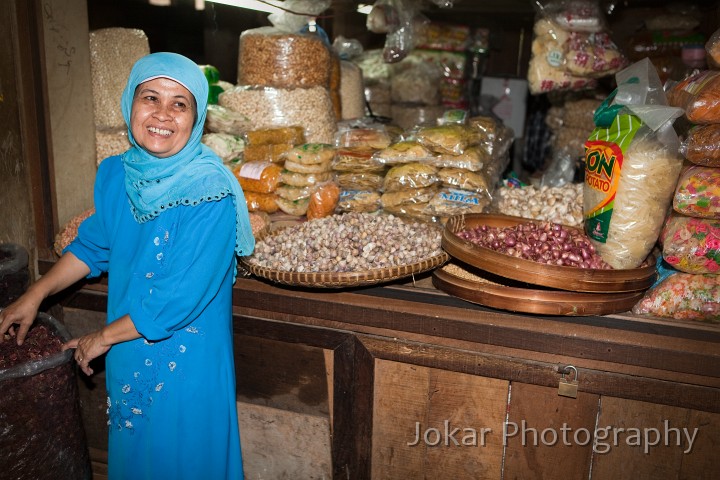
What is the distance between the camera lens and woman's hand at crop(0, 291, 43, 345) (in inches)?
64.9

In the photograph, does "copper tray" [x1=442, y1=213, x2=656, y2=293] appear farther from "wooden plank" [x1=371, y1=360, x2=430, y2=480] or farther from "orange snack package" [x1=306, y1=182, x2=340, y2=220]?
"orange snack package" [x1=306, y1=182, x2=340, y2=220]

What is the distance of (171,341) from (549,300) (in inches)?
40.0

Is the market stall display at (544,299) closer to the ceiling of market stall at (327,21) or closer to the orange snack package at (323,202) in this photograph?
the orange snack package at (323,202)

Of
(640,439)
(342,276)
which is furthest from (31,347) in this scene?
(640,439)

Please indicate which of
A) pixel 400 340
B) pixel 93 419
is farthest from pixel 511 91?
pixel 93 419

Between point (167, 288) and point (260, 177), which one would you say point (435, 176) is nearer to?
point (260, 177)

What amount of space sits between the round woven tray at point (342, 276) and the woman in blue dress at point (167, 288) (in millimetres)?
147

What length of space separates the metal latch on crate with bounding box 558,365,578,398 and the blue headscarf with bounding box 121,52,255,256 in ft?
3.25

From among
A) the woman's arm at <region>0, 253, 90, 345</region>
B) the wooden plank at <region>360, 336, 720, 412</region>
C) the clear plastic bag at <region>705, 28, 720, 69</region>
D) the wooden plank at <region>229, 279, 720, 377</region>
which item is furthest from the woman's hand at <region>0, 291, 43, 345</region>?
the clear plastic bag at <region>705, 28, 720, 69</region>

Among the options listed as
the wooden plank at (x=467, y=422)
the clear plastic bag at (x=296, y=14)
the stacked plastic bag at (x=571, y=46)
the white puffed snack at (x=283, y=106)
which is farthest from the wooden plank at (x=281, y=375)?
the stacked plastic bag at (x=571, y=46)

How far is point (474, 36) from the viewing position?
450cm

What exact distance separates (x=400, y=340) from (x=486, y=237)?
0.43 meters

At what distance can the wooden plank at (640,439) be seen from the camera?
1.57m

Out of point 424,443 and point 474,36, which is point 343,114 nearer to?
point 424,443
